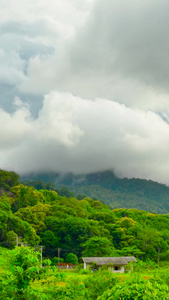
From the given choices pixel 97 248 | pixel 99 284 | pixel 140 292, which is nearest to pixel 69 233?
pixel 97 248

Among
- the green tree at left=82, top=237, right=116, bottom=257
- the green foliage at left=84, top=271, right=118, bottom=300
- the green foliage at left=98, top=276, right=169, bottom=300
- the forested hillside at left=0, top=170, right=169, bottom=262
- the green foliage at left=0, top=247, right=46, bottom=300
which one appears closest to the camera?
the green foliage at left=98, top=276, right=169, bottom=300

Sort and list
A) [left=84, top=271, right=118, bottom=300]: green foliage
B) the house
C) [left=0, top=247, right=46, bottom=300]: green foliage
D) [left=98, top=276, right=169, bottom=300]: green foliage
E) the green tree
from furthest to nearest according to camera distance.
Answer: the green tree, the house, [left=84, top=271, right=118, bottom=300]: green foliage, [left=0, top=247, right=46, bottom=300]: green foliage, [left=98, top=276, right=169, bottom=300]: green foliage

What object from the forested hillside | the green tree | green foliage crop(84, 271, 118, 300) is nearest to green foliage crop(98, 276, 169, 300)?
green foliage crop(84, 271, 118, 300)

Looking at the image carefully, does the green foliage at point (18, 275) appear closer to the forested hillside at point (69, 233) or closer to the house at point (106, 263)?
the house at point (106, 263)

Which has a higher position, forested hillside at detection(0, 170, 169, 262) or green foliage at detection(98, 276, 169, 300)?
forested hillside at detection(0, 170, 169, 262)

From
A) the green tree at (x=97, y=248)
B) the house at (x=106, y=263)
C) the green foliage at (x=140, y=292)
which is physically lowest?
the house at (x=106, y=263)

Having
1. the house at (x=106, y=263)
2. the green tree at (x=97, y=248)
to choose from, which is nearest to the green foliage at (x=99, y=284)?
the house at (x=106, y=263)

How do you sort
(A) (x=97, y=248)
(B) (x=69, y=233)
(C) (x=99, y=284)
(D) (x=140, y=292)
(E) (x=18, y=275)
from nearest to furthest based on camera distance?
(D) (x=140, y=292) < (E) (x=18, y=275) < (C) (x=99, y=284) < (A) (x=97, y=248) < (B) (x=69, y=233)

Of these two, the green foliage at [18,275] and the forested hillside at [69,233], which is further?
the forested hillside at [69,233]

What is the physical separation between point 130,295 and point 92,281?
7.36 metres

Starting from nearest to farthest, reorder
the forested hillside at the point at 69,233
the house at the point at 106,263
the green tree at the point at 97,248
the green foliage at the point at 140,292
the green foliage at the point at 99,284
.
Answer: the green foliage at the point at 140,292 < the green foliage at the point at 99,284 < the house at the point at 106,263 < the green tree at the point at 97,248 < the forested hillside at the point at 69,233

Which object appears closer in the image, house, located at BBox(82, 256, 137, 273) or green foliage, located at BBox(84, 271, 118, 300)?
green foliage, located at BBox(84, 271, 118, 300)

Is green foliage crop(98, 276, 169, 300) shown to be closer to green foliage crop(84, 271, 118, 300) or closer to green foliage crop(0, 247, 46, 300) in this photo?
green foliage crop(0, 247, 46, 300)

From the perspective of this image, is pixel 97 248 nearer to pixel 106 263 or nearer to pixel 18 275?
pixel 106 263
